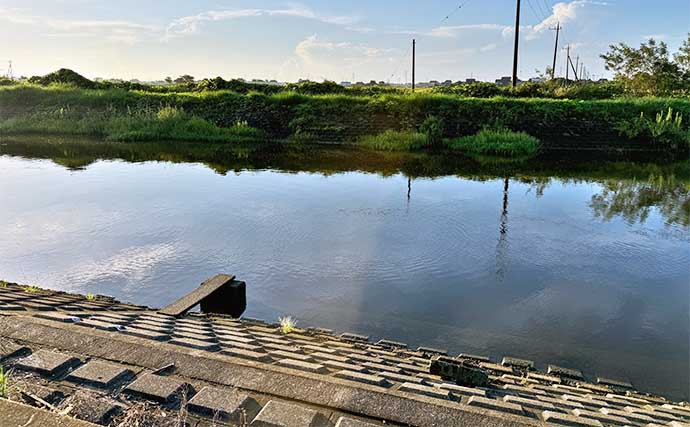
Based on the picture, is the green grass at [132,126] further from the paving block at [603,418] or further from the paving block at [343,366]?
→ the paving block at [603,418]

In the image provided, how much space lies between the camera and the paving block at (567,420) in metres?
2.33

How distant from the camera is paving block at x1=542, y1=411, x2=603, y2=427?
91.6 inches

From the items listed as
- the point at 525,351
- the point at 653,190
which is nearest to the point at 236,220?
the point at 525,351

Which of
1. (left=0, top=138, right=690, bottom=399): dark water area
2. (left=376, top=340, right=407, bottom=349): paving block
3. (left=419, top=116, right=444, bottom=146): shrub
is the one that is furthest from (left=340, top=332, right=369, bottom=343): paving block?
(left=419, top=116, right=444, bottom=146): shrub

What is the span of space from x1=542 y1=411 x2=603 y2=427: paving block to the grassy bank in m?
18.1

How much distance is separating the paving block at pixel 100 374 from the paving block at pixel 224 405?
0.42 meters

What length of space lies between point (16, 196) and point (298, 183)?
5.51 metres

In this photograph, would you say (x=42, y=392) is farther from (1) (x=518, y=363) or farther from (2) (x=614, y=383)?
(2) (x=614, y=383)

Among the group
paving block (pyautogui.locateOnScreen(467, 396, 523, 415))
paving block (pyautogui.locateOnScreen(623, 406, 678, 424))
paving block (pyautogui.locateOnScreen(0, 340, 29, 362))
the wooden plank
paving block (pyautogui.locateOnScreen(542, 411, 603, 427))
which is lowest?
the wooden plank

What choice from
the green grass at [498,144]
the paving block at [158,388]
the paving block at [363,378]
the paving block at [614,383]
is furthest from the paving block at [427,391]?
the green grass at [498,144]

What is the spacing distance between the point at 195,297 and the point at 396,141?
582 inches

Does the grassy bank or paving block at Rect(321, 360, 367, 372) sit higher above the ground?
the grassy bank

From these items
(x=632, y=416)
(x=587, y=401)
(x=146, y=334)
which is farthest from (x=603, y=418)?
(x=146, y=334)

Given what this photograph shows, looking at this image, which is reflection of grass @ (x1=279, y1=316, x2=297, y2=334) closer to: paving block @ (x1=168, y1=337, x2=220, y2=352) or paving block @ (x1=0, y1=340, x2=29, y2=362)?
paving block @ (x1=168, y1=337, x2=220, y2=352)
